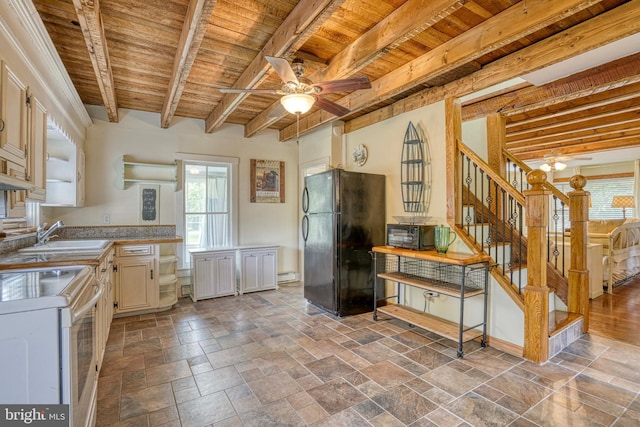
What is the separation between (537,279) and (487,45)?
75.2 inches

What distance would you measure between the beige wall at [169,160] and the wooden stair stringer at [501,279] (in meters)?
3.22

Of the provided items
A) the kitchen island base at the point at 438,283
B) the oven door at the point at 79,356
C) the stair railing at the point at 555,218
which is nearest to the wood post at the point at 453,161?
the kitchen island base at the point at 438,283

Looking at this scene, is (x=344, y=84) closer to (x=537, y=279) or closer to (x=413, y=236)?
(x=413, y=236)

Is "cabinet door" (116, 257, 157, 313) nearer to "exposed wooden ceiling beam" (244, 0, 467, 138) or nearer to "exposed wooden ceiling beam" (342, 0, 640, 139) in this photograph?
"exposed wooden ceiling beam" (244, 0, 467, 138)

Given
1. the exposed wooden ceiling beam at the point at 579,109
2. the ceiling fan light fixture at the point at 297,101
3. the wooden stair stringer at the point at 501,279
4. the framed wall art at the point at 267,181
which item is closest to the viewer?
the ceiling fan light fixture at the point at 297,101

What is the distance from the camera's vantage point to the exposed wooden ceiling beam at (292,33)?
1.99m

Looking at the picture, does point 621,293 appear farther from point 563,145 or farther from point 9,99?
point 9,99

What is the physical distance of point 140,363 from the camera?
8.95ft

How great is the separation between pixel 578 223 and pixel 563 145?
4498mm

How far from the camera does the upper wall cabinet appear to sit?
3.50 meters

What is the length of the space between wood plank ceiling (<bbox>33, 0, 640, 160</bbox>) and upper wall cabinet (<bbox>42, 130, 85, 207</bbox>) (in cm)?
67

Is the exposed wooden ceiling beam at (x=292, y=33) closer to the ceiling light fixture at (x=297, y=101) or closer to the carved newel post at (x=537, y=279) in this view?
the ceiling light fixture at (x=297, y=101)

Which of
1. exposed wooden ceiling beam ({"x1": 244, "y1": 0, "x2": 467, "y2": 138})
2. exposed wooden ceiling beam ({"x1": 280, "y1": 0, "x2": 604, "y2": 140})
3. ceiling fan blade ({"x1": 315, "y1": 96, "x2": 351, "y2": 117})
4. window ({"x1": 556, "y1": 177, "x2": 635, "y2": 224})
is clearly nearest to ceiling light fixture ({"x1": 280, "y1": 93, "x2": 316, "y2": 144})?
ceiling fan blade ({"x1": 315, "y1": 96, "x2": 351, "y2": 117})

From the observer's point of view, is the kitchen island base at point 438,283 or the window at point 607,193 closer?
the kitchen island base at point 438,283
